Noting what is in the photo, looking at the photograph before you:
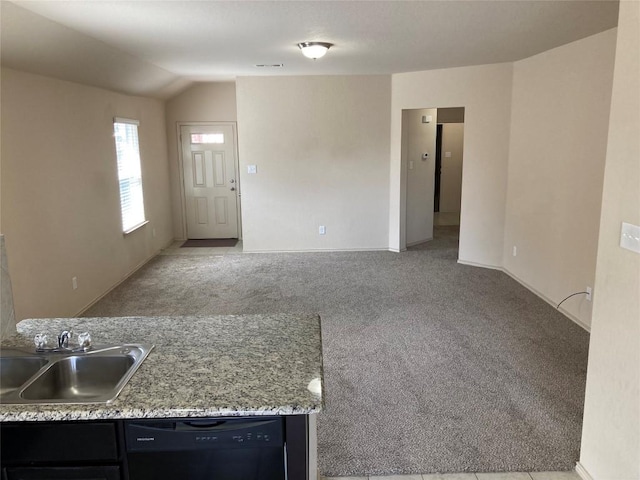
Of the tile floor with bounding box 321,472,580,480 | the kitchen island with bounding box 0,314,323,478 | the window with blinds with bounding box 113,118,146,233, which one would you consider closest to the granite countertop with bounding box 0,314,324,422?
the kitchen island with bounding box 0,314,323,478

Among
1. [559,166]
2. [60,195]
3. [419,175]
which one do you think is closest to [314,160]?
[419,175]

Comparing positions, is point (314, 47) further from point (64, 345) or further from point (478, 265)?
point (478, 265)

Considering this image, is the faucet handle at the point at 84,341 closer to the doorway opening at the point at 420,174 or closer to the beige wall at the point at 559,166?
the beige wall at the point at 559,166

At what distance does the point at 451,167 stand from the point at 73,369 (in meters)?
9.27

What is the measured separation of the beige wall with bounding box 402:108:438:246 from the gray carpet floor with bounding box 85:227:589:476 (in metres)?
0.86

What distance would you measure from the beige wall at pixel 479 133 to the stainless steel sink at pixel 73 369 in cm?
496

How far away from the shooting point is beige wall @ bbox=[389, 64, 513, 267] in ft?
18.7

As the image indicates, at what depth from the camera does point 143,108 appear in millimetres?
6711

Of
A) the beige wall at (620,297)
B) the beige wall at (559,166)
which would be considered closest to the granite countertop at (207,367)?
the beige wall at (620,297)

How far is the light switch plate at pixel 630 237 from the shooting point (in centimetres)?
197

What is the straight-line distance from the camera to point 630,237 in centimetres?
201

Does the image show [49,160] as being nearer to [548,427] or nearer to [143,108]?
[143,108]

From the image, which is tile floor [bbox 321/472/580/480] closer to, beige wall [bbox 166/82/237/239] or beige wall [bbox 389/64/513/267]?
beige wall [bbox 389/64/513/267]

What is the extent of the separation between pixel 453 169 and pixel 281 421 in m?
9.31
